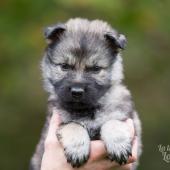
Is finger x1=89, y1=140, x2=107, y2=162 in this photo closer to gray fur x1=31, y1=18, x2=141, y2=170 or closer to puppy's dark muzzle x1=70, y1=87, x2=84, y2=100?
gray fur x1=31, y1=18, x2=141, y2=170

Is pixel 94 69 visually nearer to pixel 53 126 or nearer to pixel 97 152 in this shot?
pixel 53 126

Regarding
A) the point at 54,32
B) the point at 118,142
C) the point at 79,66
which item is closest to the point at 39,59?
the point at 54,32

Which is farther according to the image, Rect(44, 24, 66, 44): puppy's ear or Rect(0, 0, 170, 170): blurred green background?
Rect(0, 0, 170, 170): blurred green background

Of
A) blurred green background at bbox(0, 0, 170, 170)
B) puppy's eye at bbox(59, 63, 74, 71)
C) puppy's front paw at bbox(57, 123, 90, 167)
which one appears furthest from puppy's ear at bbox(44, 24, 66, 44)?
blurred green background at bbox(0, 0, 170, 170)

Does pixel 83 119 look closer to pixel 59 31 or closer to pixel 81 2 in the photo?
pixel 59 31

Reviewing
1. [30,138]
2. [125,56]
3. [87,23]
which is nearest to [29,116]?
[30,138]

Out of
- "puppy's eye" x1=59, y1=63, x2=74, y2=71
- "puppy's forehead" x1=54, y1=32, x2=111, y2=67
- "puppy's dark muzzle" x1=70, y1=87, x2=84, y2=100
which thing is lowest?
"puppy's dark muzzle" x1=70, y1=87, x2=84, y2=100

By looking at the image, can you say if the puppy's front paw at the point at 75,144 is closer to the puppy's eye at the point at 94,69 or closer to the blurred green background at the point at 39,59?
the puppy's eye at the point at 94,69
